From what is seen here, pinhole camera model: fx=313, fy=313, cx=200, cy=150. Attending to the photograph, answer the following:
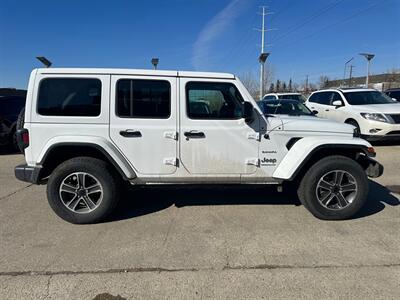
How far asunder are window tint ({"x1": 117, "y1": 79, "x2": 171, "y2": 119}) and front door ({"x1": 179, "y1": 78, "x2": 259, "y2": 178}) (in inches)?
8.8

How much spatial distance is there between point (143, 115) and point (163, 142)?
0.43 m

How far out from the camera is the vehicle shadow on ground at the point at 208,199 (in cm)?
458

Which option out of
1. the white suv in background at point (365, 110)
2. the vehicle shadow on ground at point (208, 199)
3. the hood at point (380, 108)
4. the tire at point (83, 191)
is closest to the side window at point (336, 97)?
the white suv in background at point (365, 110)

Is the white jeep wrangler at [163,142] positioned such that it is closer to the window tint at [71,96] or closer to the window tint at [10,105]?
the window tint at [71,96]

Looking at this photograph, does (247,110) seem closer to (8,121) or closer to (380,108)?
(380,108)

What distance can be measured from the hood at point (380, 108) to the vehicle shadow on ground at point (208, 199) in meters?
4.39

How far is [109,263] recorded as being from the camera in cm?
319

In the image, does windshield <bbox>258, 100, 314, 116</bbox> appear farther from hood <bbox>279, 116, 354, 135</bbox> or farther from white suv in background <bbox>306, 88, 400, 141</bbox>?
hood <bbox>279, 116, 354, 135</bbox>

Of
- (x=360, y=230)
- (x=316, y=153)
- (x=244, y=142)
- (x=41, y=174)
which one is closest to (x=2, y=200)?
(x=41, y=174)

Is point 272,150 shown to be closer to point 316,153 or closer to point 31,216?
point 316,153

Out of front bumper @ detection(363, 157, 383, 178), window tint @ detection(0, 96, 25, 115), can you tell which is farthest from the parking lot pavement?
window tint @ detection(0, 96, 25, 115)

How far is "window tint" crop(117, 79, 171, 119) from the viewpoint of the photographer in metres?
4.03

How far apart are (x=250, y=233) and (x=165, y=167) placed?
1.38 metres

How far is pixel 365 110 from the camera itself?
9.32 m
